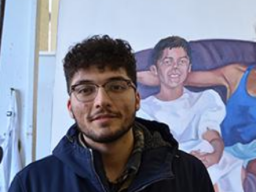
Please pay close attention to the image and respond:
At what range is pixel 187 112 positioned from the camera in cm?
136

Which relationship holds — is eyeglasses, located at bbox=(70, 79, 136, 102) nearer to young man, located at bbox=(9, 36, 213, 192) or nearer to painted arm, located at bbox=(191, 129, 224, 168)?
young man, located at bbox=(9, 36, 213, 192)

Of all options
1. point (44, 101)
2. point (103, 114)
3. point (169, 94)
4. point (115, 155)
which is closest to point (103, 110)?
point (103, 114)

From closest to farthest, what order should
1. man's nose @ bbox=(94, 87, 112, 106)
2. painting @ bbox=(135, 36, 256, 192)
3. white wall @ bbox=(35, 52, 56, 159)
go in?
1. man's nose @ bbox=(94, 87, 112, 106)
2. painting @ bbox=(135, 36, 256, 192)
3. white wall @ bbox=(35, 52, 56, 159)

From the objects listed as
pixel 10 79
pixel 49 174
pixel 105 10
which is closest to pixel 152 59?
pixel 105 10

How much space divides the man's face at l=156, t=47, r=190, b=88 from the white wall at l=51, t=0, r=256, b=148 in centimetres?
6

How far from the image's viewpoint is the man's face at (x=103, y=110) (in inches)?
36.0

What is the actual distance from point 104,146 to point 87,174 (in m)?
0.07

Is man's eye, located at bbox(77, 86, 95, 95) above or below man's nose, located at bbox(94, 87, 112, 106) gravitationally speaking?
above

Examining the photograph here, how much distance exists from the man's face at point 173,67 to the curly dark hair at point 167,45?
10mm

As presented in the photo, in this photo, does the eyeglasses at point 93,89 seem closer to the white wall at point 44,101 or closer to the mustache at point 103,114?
the mustache at point 103,114

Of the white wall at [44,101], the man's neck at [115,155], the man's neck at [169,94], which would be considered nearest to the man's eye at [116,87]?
the man's neck at [115,155]

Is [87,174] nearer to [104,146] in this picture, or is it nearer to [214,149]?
[104,146]

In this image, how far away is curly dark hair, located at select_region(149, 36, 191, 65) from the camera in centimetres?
138

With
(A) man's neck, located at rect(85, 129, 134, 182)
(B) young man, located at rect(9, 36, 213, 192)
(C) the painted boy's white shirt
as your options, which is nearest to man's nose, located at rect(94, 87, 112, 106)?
(B) young man, located at rect(9, 36, 213, 192)
